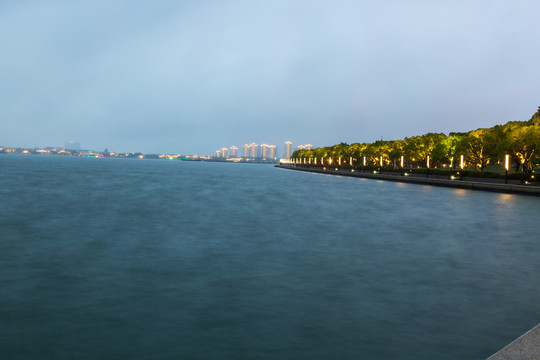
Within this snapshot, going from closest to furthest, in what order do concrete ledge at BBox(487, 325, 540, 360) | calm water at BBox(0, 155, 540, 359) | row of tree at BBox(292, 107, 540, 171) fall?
concrete ledge at BBox(487, 325, 540, 360)
calm water at BBox(0, 155, 540, 359)
row of tree at BBox(292, 107, 540, 171)

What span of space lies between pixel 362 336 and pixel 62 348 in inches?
187

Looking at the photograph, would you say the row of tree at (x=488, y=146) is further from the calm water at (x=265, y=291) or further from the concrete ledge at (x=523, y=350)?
the concrete ledge at (x=523, y=350)

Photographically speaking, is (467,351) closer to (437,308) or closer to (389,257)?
(437,308)

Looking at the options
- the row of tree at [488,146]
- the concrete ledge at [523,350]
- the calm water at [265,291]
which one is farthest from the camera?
the row of tree at [488,146]

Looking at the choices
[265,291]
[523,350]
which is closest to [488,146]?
[265,291]

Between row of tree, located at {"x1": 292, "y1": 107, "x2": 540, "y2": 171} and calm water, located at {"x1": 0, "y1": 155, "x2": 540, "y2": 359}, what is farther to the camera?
row of tree, located at {"x1": 292, "y1": 107, "x2": 540, "y2": 171}

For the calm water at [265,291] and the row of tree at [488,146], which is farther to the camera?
the row of tree at [488,146]

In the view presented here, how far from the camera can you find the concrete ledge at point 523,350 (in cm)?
557

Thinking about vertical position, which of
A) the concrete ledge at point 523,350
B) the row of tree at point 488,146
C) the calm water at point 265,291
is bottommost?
the calm water at point 265,291

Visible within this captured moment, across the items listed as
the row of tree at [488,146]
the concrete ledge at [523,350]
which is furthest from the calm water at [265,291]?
the row of tree at [488,146]

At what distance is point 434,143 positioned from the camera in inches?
4564

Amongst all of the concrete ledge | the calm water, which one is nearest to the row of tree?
the calm water

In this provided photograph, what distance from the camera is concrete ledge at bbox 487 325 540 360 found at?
18.3 feet

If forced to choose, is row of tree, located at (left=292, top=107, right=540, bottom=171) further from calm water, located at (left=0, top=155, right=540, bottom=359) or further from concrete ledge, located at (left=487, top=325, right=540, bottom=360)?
concrete ledge, located at (left=487, top=325, right=540, bottom=360)
